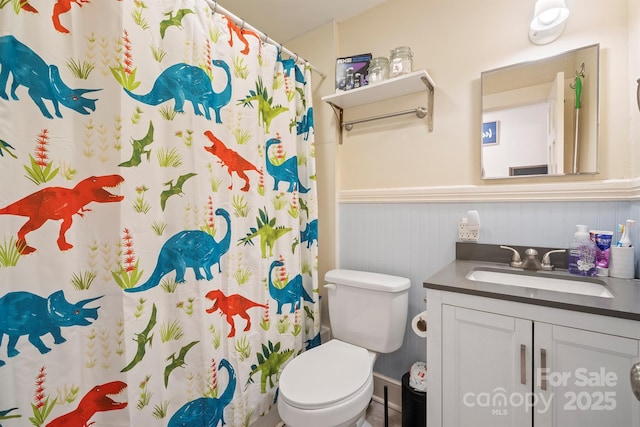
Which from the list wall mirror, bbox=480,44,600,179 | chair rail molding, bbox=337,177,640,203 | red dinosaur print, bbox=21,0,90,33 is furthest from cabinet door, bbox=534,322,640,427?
red dinosaur print, bbox=21,0,90,33

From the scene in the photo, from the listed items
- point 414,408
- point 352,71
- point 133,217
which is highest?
point 352,71

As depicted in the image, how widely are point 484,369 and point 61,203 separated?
59.6 inches

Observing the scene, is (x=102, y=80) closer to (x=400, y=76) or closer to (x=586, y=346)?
(x=400, y=76)

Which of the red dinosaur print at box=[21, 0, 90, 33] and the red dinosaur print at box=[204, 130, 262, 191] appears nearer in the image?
the red dinosaur print at box=[21, 0, 90, 33]

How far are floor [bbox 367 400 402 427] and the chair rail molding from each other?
4.12 feet

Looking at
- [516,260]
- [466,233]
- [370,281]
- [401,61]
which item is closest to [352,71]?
[401,61]

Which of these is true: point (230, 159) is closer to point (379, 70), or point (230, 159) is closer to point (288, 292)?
point (288, 292)

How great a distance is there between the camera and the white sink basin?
3.40 feet

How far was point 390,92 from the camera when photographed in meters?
1.61

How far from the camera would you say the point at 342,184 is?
1.89 metres

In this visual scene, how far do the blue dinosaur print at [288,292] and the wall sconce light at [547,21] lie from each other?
1658 millimetres

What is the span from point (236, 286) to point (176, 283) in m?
0.29

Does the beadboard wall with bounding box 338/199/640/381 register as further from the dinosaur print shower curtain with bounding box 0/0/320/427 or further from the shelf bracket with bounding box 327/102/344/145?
the dinosaur print shower curtain with bounding box 0/0/320/427

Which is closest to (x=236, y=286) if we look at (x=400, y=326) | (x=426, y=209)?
(x=400, y=326)
